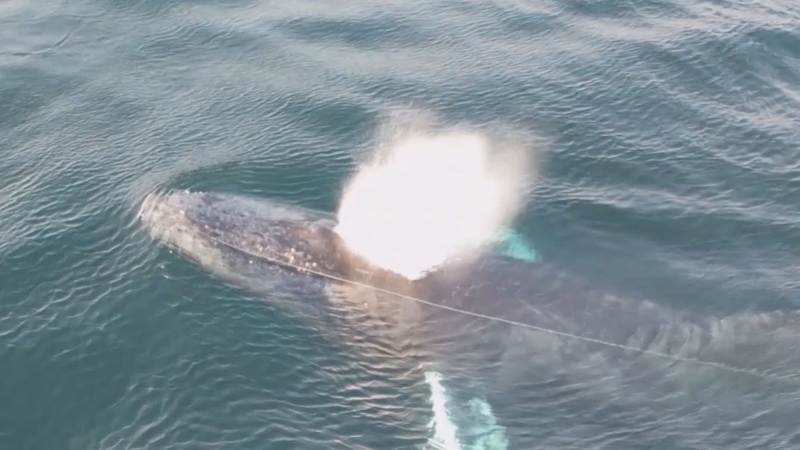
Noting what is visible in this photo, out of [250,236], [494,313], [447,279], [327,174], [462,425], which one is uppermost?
[327,174]

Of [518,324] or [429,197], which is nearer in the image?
[518,324]

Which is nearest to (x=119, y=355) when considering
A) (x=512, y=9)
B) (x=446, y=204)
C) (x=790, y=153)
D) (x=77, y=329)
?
(x=77, y=329)

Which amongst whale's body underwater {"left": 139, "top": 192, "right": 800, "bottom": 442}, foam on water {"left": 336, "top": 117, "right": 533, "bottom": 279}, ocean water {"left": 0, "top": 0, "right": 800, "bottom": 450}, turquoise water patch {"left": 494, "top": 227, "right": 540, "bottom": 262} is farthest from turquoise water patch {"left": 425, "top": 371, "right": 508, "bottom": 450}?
turquoise water patch {"left": 494, "top": 227, "right": 540, "bottom": 262}

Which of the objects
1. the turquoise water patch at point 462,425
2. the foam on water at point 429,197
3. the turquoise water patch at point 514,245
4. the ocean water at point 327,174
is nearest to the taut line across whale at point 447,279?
the turquoise water patch at point 514,245

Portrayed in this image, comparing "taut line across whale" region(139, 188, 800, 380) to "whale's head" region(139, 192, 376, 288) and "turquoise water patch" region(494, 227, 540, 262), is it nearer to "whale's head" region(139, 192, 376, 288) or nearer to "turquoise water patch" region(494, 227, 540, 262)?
"whale's head" region(139, 192, 376, 288)

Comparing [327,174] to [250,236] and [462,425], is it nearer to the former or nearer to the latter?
[250,236]

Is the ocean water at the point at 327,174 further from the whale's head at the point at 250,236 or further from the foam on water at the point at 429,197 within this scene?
the foam on water at the point at 429,197

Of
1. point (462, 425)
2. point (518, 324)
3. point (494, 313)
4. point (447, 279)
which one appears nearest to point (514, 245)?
point (447, 279)
